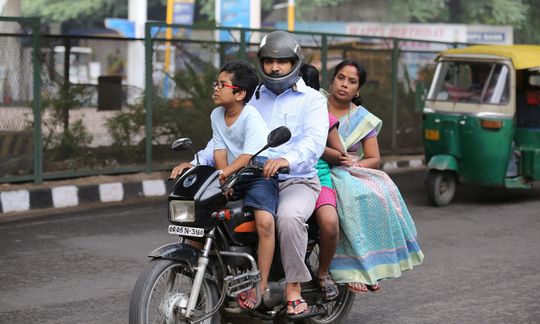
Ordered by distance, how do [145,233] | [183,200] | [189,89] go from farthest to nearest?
[189,89]
[145,233]
[183,200]

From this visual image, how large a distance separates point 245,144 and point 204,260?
2.17ft

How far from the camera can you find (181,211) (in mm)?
5457

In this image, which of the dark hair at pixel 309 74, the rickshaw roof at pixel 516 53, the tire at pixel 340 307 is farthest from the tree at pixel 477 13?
the tire at pixel 340 307

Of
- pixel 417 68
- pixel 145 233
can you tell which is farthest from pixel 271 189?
pixel 417 68

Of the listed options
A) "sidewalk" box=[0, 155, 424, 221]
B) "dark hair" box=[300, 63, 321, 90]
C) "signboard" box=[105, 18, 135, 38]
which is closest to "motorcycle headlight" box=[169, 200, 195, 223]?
"dark hair" box=[300, 63, 321, 90]

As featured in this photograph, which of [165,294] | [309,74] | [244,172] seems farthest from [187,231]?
[309,74]

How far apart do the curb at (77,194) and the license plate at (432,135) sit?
2969 mm

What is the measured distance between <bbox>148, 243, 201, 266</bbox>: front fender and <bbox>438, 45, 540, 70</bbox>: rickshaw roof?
24.0ft

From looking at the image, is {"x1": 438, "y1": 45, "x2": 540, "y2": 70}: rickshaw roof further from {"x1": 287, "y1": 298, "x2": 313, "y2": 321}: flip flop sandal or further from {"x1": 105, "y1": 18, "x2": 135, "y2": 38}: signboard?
{"x1": 105, "y1": 18, "x2": 135, "y2": 38}: signboard

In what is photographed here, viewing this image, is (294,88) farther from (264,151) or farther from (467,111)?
(467,111)

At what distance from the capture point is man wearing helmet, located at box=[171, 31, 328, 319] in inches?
224

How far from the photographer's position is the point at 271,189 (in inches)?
225

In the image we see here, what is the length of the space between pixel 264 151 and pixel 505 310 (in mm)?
2196

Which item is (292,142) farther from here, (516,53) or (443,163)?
(516,53)
